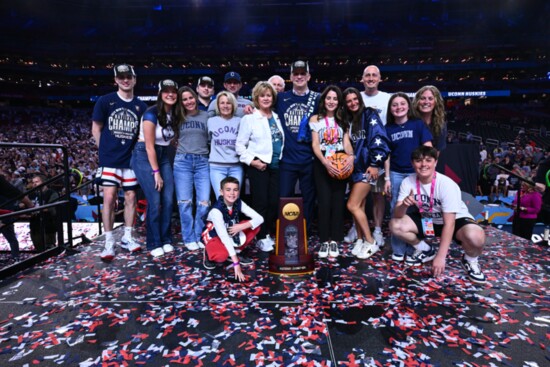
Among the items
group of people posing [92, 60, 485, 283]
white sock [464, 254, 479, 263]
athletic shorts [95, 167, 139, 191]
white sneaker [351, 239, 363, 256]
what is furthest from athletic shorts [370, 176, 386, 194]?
athletic shorts [95, 167, 139, 191]

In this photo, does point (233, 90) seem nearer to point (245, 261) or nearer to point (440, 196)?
point (245, 261)

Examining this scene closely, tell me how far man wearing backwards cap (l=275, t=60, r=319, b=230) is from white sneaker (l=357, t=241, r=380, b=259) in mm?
772

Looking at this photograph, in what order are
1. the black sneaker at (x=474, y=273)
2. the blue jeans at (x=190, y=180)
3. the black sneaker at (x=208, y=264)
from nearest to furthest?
the black sneaker at (x=474, y=273), the black sneaker at (x=208, y=264), the blue jeans at (x=190, y=180)

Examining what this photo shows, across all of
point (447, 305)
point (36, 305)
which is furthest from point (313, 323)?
point (36, 305)

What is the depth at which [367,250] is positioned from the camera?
121 inches

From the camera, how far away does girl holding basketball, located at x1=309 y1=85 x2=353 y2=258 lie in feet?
9.62

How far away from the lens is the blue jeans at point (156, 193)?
3.08m

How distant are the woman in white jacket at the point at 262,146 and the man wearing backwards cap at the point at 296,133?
0.26 feet

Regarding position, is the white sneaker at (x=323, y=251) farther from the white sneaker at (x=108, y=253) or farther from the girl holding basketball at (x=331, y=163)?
the white sneaker at (x=108, y=253)

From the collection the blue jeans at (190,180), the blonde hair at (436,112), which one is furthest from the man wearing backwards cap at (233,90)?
the blonde hair at (436,112)

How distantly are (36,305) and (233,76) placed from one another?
2736 millimetres

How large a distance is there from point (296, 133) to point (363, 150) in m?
0.67

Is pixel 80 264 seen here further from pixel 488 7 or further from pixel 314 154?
pixel 488 7

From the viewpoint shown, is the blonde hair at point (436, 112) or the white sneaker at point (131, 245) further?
the white sneaker at point (131, 245)
